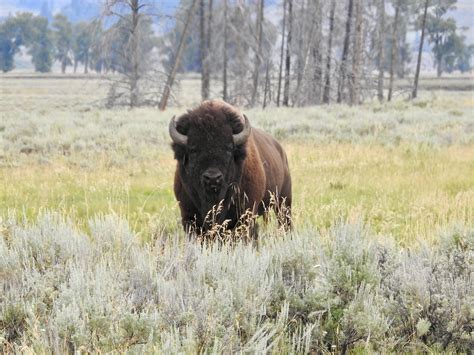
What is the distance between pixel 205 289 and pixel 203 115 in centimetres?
269

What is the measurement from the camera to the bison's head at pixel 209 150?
17.9 feet

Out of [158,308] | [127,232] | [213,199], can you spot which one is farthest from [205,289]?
[213,199]

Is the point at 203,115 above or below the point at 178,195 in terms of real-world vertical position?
above

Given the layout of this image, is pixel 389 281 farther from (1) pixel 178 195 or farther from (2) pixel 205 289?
(1) pixel 178 195

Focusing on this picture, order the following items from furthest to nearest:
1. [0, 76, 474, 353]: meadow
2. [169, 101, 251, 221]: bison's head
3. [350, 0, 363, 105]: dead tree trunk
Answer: [350, 0, 363, 105]: dead tree trunk < [169, 101, 251, 221]: bison's head < [0, 76, 474, 353]: meadow

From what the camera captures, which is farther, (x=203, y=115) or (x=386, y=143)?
(x=386, y=143)

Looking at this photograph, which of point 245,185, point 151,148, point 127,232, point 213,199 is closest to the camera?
point 127,232

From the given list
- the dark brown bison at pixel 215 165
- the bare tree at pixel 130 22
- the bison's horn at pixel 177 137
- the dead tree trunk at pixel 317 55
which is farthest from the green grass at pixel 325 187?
the dead tree trunk at pixel 317 55

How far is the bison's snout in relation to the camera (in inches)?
207

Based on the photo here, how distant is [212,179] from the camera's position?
5.26 meters

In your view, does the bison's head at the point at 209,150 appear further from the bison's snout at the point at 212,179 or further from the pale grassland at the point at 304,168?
the pale grassland at the point at 304,168

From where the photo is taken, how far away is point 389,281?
377 cm

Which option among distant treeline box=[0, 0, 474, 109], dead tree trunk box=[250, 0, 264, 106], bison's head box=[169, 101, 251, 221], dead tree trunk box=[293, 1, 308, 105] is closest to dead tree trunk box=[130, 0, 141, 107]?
distant treeline box=[0, 0, 474, 109]

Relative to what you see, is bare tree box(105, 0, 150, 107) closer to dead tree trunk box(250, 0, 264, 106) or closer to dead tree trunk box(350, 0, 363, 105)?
dead tree trunk box(250, 0, 264, 106)
